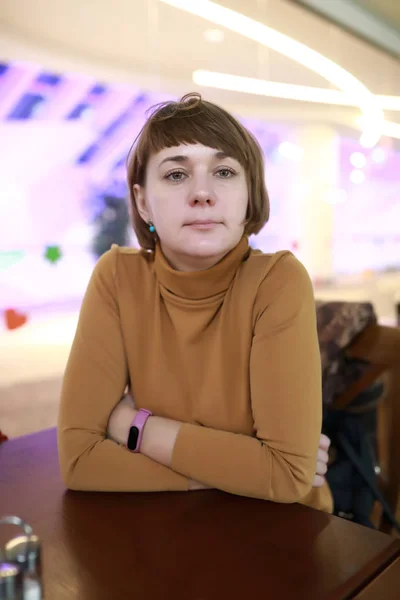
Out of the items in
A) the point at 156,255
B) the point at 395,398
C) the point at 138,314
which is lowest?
the point at 395,398

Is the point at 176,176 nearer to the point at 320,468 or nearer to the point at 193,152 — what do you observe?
the point at 193,152

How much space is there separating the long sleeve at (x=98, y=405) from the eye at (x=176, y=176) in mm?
244

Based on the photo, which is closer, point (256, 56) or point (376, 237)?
point (256, 56)

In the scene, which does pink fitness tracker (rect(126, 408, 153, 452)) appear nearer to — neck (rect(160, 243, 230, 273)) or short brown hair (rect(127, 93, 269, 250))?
neck (rect(160, 243, 230, 273))

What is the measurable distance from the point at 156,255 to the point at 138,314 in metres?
0.12

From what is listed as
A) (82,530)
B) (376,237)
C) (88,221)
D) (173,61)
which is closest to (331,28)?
(173,61)

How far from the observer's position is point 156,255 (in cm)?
104

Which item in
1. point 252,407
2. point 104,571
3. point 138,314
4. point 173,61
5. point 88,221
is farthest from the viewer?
point 88,221

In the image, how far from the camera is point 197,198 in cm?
89

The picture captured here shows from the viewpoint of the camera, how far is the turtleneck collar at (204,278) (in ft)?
3.18

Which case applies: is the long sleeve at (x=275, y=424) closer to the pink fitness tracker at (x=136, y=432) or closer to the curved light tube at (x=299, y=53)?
the pink fitness tracker at (x=136, y=432)

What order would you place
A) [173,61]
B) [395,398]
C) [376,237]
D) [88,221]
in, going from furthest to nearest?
1. [376,237]
2. [88,221]
3. [173,61]
4. [395,398]

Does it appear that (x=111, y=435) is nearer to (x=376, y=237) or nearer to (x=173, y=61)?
(x=173, y=61)

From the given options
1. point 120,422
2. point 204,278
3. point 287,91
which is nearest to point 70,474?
point 120,422
